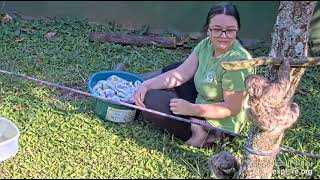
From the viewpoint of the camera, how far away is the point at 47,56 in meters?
4.09

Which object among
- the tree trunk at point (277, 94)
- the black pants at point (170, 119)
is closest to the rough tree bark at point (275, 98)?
the tree trunk at point (277, 94)

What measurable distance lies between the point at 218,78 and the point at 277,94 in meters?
0.61

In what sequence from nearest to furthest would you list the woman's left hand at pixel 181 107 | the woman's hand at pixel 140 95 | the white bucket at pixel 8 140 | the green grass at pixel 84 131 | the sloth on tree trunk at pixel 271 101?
the sloth on tree trunk at pixel 271 101, the white bucket at pixel 8 140, the green grass at pixel 84 131, the woman's left hand at pixel 181 107, the woman's hand at pixel 140 95

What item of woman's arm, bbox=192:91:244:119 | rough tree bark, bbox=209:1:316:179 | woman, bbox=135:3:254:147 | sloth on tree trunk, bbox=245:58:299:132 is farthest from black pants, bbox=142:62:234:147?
sloth on tree trunk, bbox=245:58:299:132

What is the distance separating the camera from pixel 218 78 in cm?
270

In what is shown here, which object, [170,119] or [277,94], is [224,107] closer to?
[170,119]

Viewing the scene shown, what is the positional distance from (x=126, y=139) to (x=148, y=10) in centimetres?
290

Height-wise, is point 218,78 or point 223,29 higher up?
point 223,29

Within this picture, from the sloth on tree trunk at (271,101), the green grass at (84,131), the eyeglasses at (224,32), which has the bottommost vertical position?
the green grass at (84,131)

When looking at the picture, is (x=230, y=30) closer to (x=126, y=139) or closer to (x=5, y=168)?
(x=126, y=139)

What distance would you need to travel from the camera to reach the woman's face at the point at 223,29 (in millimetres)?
2615

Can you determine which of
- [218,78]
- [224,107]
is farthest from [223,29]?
[224,107]

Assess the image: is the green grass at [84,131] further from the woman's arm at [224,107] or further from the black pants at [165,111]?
the woman's arm at [224,107]

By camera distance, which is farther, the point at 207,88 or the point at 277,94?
the point at 207,88
